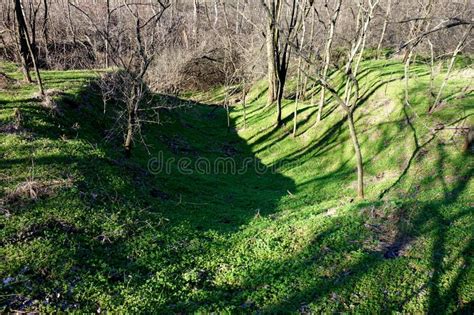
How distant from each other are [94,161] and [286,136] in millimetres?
18210

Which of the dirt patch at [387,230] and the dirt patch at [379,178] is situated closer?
the dirt patch at [387,230]

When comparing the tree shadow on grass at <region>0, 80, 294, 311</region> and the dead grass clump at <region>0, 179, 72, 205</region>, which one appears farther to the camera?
the dead grass clump at <region>0, 179, 72, 205</region>

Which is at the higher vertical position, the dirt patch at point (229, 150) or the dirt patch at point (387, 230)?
the dirt patch at point (387, 230)

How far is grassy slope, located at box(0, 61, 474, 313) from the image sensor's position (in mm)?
8953

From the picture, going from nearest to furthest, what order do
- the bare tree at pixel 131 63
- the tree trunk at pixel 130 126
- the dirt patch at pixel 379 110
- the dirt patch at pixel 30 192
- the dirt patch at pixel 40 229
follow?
the dirt patch at pixel 40 229 < the dirt patch at pixel 30 192 < the bare tree at pixel 131 63 < the tree trunk at pixel 130 126 < the dirt patch at pixel 379 110

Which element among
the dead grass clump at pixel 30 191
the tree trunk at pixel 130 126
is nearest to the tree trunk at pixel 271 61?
the tree trunk at pixel 130 126

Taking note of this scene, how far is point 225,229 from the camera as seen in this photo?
14.5 m

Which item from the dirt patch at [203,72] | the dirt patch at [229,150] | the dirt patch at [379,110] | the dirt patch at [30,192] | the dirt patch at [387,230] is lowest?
the dirt patch at [229,150]

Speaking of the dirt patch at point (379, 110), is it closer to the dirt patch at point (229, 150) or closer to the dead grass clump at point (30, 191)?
the dirt patch at point (229, 150)

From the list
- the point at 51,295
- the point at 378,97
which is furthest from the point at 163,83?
the point at 51,295

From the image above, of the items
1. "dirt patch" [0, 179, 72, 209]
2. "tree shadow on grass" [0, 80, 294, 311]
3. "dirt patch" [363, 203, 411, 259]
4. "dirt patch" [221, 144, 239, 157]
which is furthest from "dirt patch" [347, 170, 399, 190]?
"dirt patch" [0, 179, 72, 209]

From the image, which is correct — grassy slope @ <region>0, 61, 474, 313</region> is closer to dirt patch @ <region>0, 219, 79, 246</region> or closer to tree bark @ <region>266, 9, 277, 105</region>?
dirt patch @ <region>0, 219, 79, 246</region>

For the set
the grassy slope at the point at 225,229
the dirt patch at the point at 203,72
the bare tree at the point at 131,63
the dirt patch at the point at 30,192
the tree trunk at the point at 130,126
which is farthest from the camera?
the dirt patch at the point at 203,72

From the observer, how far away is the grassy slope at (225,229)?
8.95 metres
